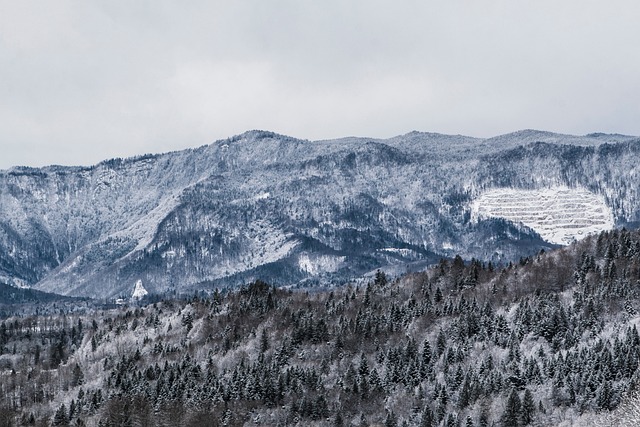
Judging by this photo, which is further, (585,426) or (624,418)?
(585,426)

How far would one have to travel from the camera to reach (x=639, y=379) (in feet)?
650

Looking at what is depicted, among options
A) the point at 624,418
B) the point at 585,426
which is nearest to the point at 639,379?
the point at 585,426

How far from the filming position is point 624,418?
148 meters

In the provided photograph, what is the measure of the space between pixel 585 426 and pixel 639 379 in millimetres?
15731

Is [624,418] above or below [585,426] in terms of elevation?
above

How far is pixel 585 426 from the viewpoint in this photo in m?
199

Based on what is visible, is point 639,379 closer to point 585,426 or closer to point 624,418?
point 585,426

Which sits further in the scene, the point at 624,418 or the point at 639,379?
the point at 639,379

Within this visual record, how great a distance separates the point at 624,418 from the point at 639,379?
54537 mm

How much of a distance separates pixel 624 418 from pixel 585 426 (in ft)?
175
